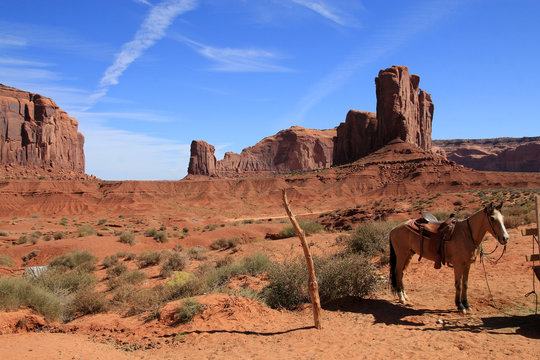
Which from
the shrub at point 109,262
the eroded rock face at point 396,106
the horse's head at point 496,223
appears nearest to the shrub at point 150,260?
the shrub at point 109,262

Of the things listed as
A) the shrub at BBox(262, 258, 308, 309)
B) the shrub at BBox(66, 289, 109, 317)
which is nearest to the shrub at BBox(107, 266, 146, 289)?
the shrub at BBox(66, 289, 109, 317)

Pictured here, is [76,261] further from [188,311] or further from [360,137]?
[360,137]

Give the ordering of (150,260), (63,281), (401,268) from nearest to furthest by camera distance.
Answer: (401,268), (63,281), (150,260)

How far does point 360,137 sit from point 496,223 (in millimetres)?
74345

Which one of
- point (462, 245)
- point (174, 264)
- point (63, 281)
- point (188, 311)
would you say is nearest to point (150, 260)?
point (174, 264)

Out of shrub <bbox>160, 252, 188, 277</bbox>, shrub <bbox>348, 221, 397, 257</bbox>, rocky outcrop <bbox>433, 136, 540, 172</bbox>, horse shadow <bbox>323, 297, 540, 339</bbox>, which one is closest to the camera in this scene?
horse shadow <bbox>323, 297, 540, 339</bbox>

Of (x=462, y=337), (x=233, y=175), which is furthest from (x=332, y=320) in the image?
(x=233, y=175)

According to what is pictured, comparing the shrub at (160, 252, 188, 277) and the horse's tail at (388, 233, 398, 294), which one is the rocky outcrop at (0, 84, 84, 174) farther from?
the horse's tail at (388, 233, 398, 294)

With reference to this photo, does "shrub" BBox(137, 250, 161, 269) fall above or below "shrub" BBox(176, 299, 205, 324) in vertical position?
below

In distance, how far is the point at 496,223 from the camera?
6.29 metres

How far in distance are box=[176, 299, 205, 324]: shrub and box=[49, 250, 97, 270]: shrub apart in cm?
1169

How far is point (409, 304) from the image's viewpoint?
25.5 feet

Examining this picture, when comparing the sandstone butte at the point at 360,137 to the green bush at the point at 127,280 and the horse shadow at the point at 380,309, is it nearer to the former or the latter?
the green bush at the point at 127,280

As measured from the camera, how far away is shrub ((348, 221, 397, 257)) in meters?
13.0
